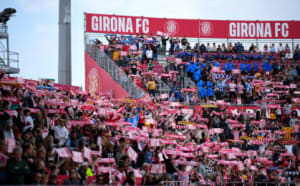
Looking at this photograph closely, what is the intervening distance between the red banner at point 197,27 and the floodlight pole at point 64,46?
5604 millimetres

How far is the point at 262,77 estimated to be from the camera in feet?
80.9

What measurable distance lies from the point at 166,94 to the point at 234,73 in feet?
19.6

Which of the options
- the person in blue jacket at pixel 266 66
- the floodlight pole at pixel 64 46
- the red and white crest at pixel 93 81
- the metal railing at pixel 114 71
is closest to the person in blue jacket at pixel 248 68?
the person in blue jacket at pixel 266 66

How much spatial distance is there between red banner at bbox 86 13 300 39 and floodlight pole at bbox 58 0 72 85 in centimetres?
560

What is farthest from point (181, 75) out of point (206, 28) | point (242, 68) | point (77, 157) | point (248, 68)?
point (77, 157)

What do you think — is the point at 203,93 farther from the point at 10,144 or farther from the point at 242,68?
the point at 10,144

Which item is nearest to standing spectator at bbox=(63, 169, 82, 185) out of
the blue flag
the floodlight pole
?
the blue flag

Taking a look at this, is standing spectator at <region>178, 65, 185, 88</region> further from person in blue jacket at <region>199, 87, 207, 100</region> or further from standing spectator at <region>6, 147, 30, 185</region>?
standing spectator at <region>6, 147, 30, 185</region>

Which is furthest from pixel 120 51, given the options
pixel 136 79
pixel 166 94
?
pixel 166 94

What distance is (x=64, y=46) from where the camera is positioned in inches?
982

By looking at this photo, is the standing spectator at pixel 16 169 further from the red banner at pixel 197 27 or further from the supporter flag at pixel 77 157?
the red banner at pixel 197 27

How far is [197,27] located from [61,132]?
22530mm

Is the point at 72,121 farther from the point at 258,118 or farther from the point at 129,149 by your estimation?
the point at 258,118

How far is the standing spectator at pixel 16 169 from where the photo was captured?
7855 millimetres
